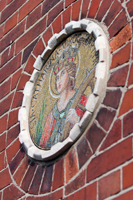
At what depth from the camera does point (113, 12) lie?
6.81ft

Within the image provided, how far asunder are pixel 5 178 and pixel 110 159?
2.75ft

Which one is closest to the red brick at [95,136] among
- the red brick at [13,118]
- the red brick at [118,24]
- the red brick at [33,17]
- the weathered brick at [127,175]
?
the weathered brick at [127,175]

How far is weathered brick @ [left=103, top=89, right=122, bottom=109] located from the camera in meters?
1.86

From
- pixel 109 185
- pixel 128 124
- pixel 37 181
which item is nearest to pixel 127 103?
pixel 128 124

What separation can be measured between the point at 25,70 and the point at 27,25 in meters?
0.34

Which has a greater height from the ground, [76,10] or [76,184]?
[76,10]

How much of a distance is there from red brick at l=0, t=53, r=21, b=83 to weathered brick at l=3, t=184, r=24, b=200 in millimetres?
764

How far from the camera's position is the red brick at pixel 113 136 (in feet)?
5.85

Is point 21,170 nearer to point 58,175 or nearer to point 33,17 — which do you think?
point 58,175

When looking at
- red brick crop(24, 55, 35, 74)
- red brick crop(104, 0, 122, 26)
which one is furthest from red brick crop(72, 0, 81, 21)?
red brick crop(24, 55, 35, 74)

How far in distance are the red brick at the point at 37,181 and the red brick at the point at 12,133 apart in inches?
13.7

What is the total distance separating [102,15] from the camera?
7.04ft

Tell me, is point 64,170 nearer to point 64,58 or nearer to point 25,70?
point 64,58

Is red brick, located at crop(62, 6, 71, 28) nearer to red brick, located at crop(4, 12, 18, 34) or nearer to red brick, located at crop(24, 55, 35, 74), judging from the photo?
red brick, located at crop(24, 55, 35, 74)
